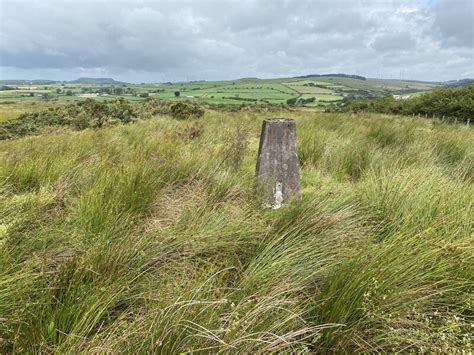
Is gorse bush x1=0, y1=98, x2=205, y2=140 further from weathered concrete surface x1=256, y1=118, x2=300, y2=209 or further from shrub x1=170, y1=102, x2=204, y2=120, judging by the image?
weathered concrete surface x1=256, y1=118, x2=300, y2=209

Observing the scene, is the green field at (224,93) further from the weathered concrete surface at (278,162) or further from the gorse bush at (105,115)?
the weathered concrete surface at (278,162)

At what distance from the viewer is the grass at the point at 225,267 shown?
1383 millimetres

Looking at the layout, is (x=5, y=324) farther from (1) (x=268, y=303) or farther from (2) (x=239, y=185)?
(2) (x=239, y=185)

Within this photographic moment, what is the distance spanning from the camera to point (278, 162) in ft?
12.2

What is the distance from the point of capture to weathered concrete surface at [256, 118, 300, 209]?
145 inches

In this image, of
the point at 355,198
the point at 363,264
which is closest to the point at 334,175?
the point at 355,198

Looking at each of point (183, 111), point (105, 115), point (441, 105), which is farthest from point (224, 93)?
point (183, 111)

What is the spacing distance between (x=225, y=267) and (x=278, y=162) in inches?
72.8

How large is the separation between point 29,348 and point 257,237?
1.52m

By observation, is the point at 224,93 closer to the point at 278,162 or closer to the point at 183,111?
the point at 183,111

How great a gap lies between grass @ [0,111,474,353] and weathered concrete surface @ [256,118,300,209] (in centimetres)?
29

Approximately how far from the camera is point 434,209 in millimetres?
2686

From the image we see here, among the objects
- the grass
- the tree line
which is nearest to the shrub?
the grass

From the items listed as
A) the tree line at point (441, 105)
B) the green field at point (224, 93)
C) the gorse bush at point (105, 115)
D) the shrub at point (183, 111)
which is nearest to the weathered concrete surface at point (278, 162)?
the gorse bush at point (105, 115)
